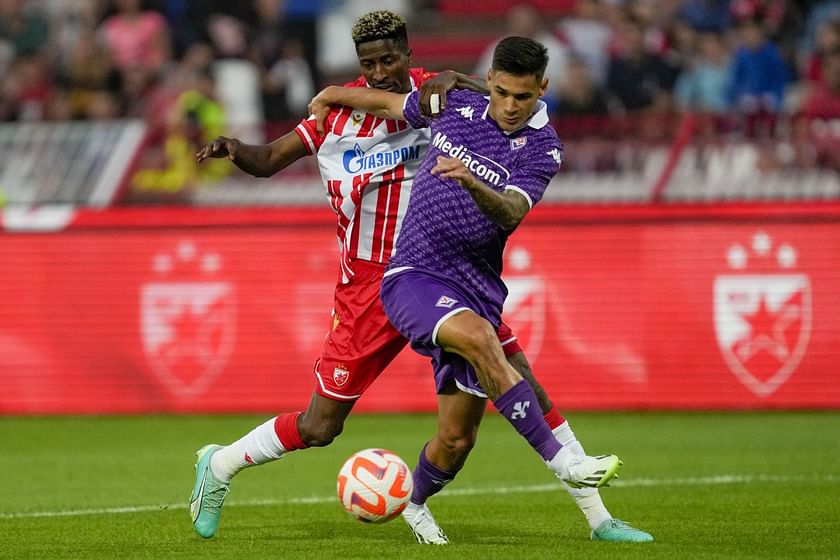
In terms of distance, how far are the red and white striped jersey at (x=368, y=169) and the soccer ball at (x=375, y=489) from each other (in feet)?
3.82

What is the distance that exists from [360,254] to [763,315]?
6.38 m

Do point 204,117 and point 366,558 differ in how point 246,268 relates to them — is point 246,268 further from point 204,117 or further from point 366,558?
point 366,558

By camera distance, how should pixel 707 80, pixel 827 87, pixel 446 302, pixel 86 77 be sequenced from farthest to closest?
pixel 86 77, pixel 707 80, pixel 827 87, pixel 446 302

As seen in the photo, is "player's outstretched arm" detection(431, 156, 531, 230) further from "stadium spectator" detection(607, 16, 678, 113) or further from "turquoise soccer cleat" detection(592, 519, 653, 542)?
"stadium spectator" detection(607, 16, 678, 113)

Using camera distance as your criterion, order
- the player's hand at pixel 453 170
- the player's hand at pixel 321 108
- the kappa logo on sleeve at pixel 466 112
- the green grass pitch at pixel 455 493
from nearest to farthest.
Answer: the player's hand at pixel 453 170 < the green grass pitch at pixel 455 493 < the kappa logo on sleeve at pixel 466 112 < the player's hand at pixel 321 108

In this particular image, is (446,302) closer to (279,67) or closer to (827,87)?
(827,87)

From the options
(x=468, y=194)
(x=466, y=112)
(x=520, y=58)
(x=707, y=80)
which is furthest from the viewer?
(x=707, y=80)

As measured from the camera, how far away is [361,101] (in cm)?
717

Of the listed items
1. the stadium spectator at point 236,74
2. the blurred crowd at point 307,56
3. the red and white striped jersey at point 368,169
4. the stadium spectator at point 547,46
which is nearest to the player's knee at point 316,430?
the red and white striped jersey at point 368,169

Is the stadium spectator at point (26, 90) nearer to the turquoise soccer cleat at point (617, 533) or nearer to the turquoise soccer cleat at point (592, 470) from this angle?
the turquoise soccer cleat at point (617, 533)

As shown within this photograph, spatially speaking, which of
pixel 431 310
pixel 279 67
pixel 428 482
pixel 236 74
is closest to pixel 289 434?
pixel 428 482

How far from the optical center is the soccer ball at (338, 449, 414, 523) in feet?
21.2

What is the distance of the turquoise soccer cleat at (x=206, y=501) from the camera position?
22.9ft

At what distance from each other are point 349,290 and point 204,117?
8984 millimetres
